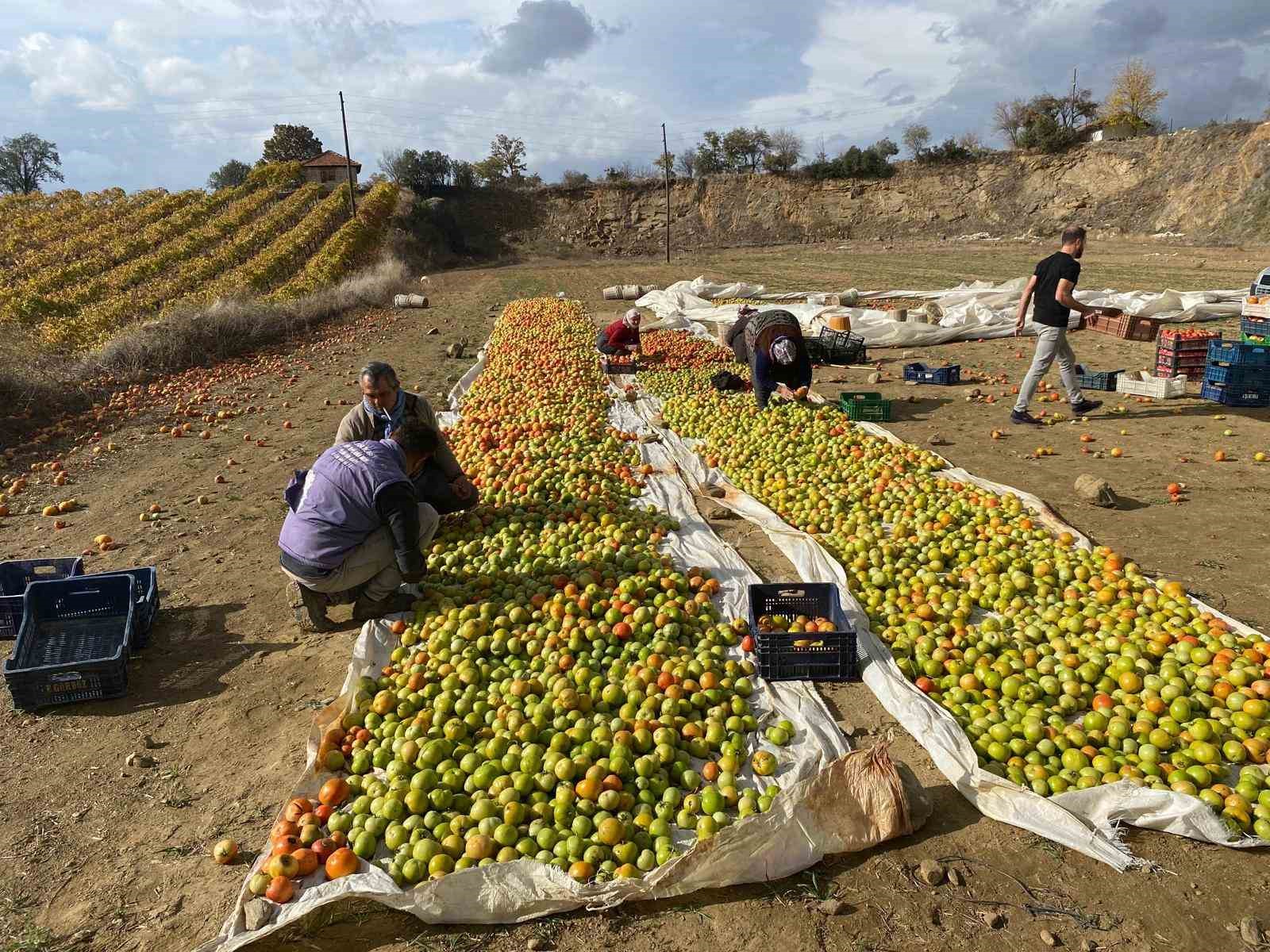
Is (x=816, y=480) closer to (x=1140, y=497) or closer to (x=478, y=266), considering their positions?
(x=1140, y=497)

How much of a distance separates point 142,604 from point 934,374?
458 inches

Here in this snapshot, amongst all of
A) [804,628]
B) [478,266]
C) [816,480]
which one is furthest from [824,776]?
[478,266]

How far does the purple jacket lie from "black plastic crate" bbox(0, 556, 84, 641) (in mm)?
2138

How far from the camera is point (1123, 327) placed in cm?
1493

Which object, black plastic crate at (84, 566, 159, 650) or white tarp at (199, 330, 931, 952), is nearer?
white tarp at (199, 330, 931, 952)

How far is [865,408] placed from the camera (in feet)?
34.1

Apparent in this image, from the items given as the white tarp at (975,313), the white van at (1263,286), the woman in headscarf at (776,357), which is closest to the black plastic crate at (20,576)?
the woman in headscarf at (776,357)

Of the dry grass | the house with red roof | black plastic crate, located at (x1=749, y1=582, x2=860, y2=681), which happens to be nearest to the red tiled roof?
the house with red roof

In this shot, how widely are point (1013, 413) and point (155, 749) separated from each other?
403 inches

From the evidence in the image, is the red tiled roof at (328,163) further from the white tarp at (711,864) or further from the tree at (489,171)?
the white tarp at (711,864)

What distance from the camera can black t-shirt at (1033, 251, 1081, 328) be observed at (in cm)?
932

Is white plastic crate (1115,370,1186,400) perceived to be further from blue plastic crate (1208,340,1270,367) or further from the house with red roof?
the house with red roof

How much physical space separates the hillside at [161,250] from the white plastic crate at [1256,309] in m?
22.9

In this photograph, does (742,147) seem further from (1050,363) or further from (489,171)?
(1050,363)
